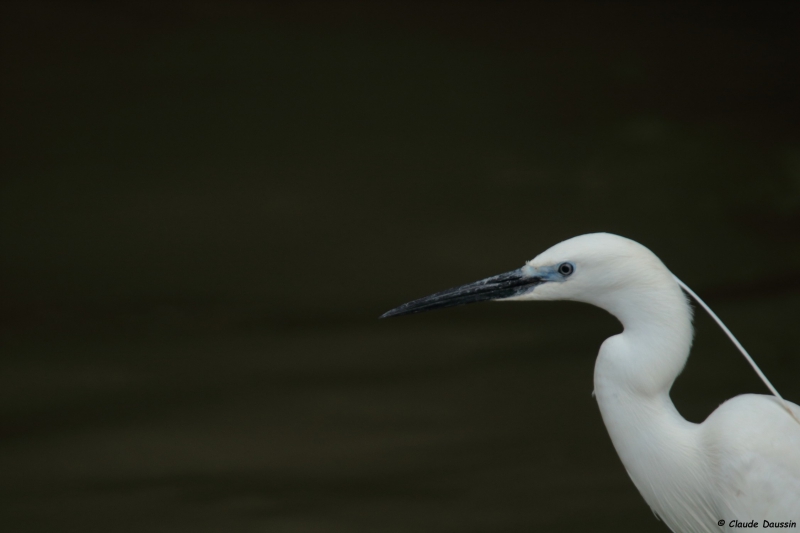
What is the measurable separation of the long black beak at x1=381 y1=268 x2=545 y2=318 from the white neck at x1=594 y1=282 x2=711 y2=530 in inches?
5.2

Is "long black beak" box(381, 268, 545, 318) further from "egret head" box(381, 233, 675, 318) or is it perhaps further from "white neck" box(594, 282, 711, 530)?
"white neck" box(594, 282, 711, 530)

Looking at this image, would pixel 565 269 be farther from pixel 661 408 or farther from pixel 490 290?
pixel 661 408

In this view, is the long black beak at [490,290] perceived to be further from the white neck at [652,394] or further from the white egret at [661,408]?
the white neck at [652,394]

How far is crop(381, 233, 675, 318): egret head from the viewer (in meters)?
1.42

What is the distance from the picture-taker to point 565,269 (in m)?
1.47

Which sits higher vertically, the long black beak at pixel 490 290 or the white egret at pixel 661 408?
the long black beak at pixel 490 290

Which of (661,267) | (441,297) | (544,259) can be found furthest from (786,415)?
(441,297)

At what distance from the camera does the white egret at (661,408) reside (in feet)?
4.66

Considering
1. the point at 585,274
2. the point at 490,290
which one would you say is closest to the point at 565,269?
the point at 585,274

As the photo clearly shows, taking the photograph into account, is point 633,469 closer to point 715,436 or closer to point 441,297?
point 715,436

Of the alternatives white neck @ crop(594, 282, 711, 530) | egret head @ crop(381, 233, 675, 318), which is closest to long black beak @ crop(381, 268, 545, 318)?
egret head @ crop(381, 233, 675, 318)

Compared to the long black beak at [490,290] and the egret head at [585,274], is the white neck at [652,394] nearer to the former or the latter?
the egret head at [585,274]

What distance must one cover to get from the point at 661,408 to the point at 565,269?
281 mm

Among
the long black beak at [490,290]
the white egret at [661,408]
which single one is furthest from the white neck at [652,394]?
the long black beak at [490,290]
